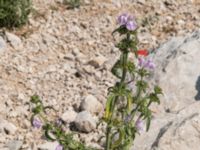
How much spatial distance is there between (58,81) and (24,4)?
1484 mm

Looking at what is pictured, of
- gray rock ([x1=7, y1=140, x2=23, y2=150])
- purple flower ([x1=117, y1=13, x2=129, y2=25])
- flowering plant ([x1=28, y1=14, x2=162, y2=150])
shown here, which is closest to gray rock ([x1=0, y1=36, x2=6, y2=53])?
gray rock ([x1=7, y1=140, x2=23, y2=150])

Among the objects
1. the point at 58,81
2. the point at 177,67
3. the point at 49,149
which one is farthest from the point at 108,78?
the point at 49,149

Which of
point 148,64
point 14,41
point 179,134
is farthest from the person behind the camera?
point 14,41

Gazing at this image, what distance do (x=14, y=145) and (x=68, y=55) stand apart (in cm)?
191

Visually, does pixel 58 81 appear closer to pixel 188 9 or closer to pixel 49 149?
pixel 49 149

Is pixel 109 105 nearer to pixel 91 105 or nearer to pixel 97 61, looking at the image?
pixel 91 105

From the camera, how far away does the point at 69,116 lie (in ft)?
20.4

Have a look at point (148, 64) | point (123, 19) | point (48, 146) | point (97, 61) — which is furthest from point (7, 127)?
point (123, 19)

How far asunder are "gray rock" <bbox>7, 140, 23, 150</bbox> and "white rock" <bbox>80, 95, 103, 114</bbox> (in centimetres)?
83

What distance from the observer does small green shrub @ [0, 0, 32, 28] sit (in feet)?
25.2

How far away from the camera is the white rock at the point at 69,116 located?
6156 millimetres

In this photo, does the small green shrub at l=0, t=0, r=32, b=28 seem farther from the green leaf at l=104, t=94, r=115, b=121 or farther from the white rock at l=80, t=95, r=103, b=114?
the green leaf at l=104, t=94, r=115, b=121

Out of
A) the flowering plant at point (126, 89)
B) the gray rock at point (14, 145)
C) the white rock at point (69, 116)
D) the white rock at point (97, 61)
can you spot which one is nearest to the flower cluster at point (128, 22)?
the flowering plant at point (126, 89)

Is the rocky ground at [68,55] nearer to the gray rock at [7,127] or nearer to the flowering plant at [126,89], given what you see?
the gray rock at [7,127]
